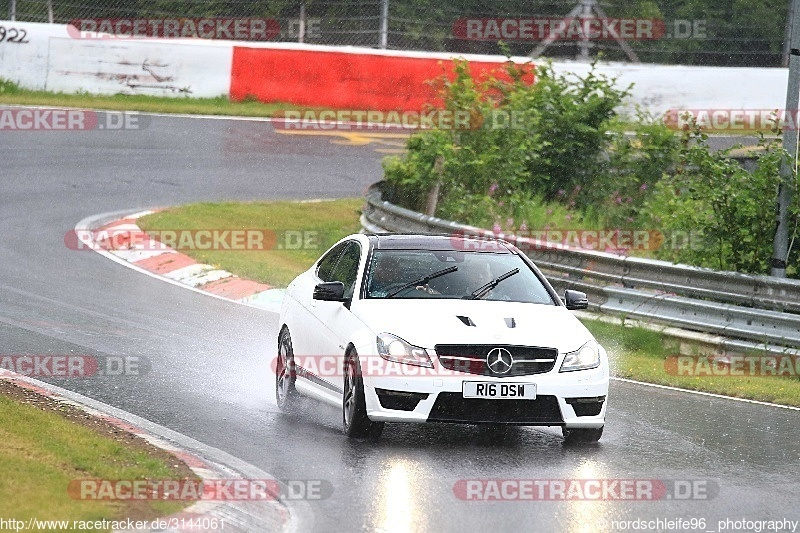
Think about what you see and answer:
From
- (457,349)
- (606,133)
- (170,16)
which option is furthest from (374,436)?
(170,16)

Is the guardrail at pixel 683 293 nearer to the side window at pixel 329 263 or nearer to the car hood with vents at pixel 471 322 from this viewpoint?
the car hood with vents at pixel 471 322

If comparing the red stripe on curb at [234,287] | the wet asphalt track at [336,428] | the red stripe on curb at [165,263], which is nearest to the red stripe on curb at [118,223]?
the wet asphalt track at [336,428]

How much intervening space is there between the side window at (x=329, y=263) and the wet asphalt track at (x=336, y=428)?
41.7 inches

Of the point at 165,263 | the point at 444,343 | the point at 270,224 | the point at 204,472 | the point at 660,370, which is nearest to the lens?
the point at 204,472

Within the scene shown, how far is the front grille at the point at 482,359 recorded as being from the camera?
9.67m

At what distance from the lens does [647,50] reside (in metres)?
30.1

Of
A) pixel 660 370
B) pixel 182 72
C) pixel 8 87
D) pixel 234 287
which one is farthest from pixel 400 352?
pixel 182 72

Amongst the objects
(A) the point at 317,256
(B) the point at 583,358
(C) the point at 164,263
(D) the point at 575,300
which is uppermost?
(D) the point at 575,300

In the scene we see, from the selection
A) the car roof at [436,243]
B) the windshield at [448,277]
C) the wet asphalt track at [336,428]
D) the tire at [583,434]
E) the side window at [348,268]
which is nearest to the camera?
the wet asphalt track at [336,428]

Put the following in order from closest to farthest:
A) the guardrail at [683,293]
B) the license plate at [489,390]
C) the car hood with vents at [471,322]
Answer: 1. the license plate at [489,390]
2. the car hood with vents at [471,322]
3. the guardrail at [683,293]

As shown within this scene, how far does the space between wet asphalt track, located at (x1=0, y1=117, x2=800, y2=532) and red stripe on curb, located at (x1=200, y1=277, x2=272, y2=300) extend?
1.57 feet

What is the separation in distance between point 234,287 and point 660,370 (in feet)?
18.5

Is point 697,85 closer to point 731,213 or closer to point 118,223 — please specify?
point 118,223

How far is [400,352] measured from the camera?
9.73m
